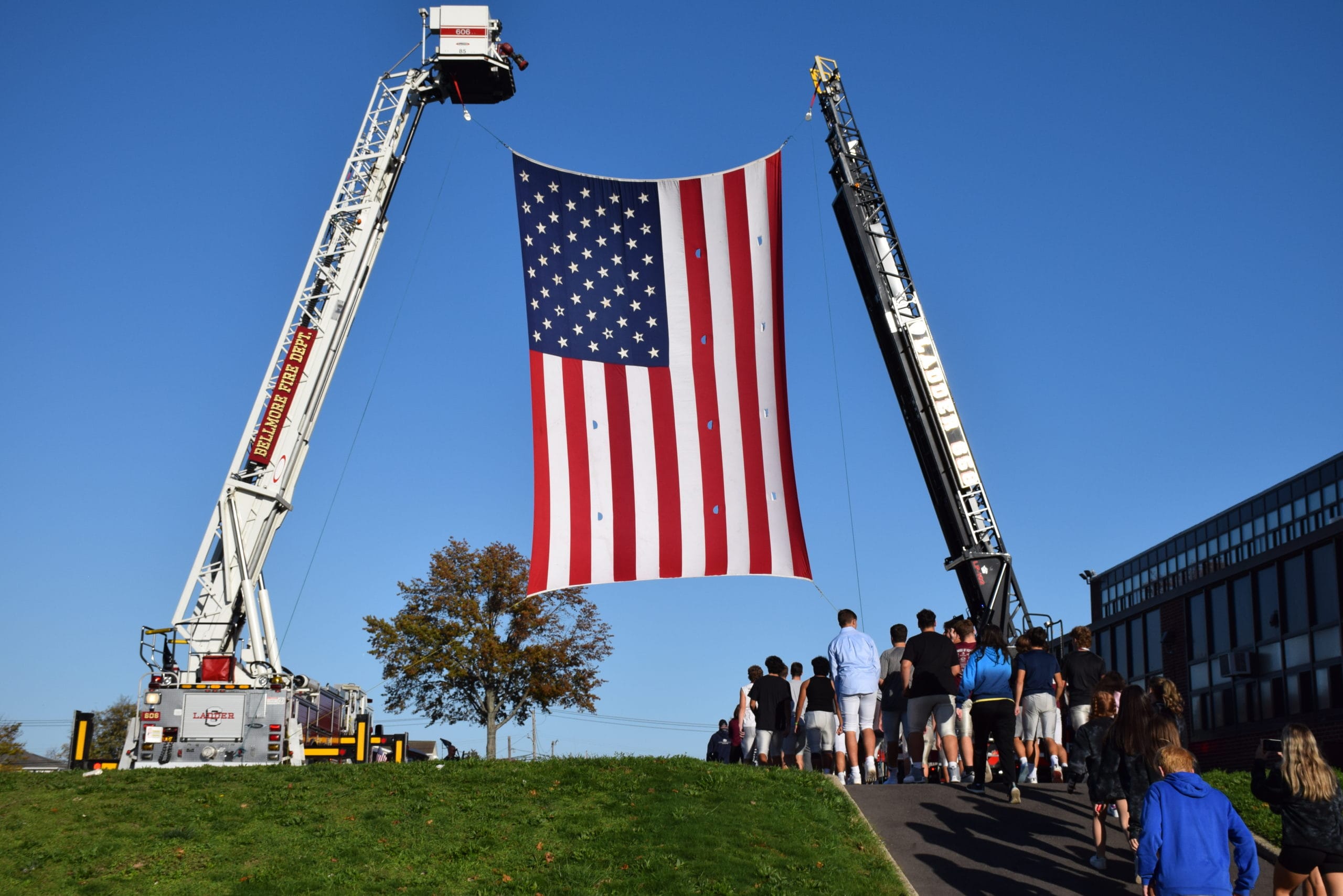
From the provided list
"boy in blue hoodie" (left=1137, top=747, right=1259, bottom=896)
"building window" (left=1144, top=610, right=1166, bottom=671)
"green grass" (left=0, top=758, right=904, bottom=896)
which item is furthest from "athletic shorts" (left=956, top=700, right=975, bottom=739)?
"building window" (left=1144, top=610, right=1166, bottom=671)

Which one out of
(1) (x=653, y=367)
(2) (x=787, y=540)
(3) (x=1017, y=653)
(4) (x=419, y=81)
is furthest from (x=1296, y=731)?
(4) (x=419, y=81)

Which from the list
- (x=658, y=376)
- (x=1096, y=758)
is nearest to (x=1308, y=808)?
(x=1096, y=758)

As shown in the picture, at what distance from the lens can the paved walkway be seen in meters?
10.4

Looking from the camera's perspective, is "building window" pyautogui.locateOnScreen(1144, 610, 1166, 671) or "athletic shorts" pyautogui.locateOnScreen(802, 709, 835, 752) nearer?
"athletic shorts" pyautogui.locateOnScreen(802, 709, 835, 752)

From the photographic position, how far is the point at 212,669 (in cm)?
2050

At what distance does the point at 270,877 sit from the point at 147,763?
997 cm

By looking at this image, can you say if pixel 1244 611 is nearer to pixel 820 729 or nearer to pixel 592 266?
pixel 820 729

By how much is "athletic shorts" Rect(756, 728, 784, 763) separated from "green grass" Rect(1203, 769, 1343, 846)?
190 inches

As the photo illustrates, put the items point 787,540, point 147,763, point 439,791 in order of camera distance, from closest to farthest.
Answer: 1. point 439,791
2. point 787,540
3. point 147,763

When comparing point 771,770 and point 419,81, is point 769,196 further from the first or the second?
point 419,81

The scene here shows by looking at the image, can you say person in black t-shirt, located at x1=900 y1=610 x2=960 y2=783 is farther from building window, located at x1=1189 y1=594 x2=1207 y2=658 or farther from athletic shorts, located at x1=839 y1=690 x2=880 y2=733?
building window, located at x1=1189 y1=594 x2=1207 y2=658

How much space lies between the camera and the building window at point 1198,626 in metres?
37.8

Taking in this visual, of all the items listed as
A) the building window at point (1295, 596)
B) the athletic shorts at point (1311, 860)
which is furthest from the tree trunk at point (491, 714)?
the athletic shorts at point (1311, 860)

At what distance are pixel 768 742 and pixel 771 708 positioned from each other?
1.72ft
